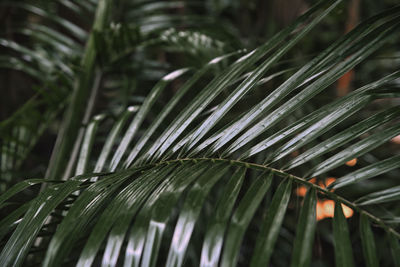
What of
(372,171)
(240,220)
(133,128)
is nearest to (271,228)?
(240,220)

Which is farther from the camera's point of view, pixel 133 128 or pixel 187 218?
pixel 133 128

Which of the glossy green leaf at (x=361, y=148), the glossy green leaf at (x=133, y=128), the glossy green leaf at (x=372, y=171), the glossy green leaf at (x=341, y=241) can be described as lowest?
the glossy green leaf at (x=341, y=241)

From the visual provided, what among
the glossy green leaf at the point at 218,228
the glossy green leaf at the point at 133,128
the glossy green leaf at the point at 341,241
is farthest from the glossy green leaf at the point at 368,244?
the glossy green leaf at the point at 133,128

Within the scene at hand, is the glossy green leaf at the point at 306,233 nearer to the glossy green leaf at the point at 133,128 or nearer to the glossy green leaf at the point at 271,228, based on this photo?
the glossy green leaf at the point at 271,228

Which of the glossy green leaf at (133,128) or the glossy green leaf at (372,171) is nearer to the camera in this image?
the glossy green leaf at (372,171)

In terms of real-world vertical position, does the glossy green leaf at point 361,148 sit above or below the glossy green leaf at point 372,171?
above

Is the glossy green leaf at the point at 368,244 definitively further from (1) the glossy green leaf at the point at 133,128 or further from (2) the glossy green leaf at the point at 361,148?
(1) the glossy green leaf at the point at 133,128

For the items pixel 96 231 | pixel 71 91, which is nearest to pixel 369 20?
pixel 96 231

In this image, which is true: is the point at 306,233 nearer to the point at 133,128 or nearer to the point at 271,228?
the point at 271,228

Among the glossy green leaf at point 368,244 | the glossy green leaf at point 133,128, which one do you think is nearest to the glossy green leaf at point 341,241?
the glossy green leaf at point 368,244

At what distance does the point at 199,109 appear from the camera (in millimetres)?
438

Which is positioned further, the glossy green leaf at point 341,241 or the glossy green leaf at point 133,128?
the glossy green leaf at point 133,128

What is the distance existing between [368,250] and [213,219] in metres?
0.14

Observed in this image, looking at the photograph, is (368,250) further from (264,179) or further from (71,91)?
(71,91)
